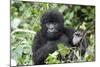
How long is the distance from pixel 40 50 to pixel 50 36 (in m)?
0.19

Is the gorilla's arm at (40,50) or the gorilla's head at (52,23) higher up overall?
the gorilla's head at (52,23)

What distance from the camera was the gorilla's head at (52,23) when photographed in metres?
2.21

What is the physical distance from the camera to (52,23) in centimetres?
224

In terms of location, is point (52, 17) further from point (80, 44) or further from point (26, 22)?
point (80, 44)

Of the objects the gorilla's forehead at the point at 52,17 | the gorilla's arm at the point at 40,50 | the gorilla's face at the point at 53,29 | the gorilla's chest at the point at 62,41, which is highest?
the gorilla's forehead at the point at 52,17

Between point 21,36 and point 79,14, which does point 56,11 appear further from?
point 21,36

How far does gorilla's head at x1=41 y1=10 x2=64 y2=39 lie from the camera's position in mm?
2209

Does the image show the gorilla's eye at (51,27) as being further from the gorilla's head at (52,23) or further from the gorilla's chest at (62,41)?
the gorilla's chest at (62,41)

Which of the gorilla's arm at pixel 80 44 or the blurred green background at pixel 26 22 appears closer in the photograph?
the blurred green background at pixel 26 22

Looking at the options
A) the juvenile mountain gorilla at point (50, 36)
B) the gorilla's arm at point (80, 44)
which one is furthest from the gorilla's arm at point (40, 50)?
the gorilla's arm at point (80, 44)

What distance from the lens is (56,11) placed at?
2246 millimetres

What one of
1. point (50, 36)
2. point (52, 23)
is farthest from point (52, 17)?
point (50, 36)
